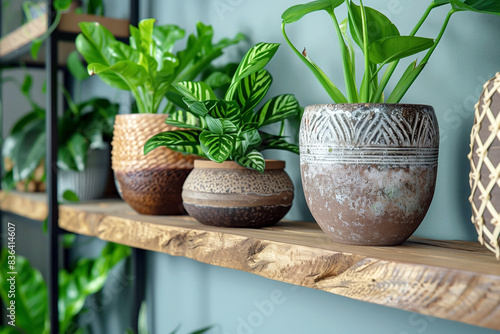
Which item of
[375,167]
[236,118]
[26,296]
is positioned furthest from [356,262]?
[26,296]

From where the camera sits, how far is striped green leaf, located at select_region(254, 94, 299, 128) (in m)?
0.92

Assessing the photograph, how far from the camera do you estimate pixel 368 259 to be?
58cm

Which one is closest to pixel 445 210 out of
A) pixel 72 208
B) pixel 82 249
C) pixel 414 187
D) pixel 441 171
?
pixel 441 171

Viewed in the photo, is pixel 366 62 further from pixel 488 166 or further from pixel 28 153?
pixel 28 153

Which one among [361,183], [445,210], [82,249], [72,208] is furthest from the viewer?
[82,249]

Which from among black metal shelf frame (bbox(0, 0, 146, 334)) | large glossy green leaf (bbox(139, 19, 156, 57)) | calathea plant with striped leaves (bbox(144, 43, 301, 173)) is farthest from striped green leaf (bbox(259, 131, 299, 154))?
black metal shelf frame (bbox(0, 0, 146, 334))

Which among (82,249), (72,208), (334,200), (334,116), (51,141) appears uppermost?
(334,116)

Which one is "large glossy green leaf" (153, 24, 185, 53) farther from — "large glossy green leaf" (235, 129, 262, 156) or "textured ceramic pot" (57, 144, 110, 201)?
"textured ceramic pot" (57, 144, 110, 201)

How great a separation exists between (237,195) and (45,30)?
768 millimetres

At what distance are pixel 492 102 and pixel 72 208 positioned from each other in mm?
1049

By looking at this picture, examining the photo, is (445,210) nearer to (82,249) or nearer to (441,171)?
(441,171)

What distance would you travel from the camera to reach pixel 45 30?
127 cm

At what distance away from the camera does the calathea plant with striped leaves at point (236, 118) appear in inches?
32.3

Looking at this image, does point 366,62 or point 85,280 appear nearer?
point 366,62
